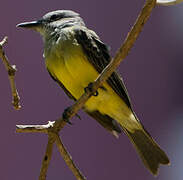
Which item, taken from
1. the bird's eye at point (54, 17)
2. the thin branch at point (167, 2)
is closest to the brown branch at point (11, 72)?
the thin branch at point (167, 2)

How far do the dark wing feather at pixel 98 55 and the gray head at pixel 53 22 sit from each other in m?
0.22

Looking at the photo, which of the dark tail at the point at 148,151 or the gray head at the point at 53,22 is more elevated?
the gray head at the point at 53,22

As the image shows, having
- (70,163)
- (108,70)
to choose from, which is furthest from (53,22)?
(70,163)

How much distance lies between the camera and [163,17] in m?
5.81

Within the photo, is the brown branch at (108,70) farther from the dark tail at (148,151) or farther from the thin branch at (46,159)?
the dark tail at (148,151)

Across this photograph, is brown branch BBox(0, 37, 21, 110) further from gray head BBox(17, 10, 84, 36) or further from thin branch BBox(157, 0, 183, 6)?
gray head BBox(17, 10, 84, 36)

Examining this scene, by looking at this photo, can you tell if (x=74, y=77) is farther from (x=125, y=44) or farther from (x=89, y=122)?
(x=89, y=122)

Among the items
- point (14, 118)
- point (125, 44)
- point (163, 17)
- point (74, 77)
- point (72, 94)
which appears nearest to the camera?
point (125, 44)

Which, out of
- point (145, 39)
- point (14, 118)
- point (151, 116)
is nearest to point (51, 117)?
point (14, 118)

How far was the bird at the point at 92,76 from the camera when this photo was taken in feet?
10.2

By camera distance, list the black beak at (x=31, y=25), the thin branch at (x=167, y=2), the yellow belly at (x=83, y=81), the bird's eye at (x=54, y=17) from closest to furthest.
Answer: the thin branch at (x=167, y=2) → the yellow belly at (x=83, y=81) → the black beak at (x=31, y=25) → the bird's eye at (x=54, y=17)

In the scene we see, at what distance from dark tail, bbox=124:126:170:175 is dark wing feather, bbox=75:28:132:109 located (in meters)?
0.22

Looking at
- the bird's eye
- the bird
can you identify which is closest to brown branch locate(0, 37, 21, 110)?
the bird

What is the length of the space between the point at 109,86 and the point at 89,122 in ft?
6.72
